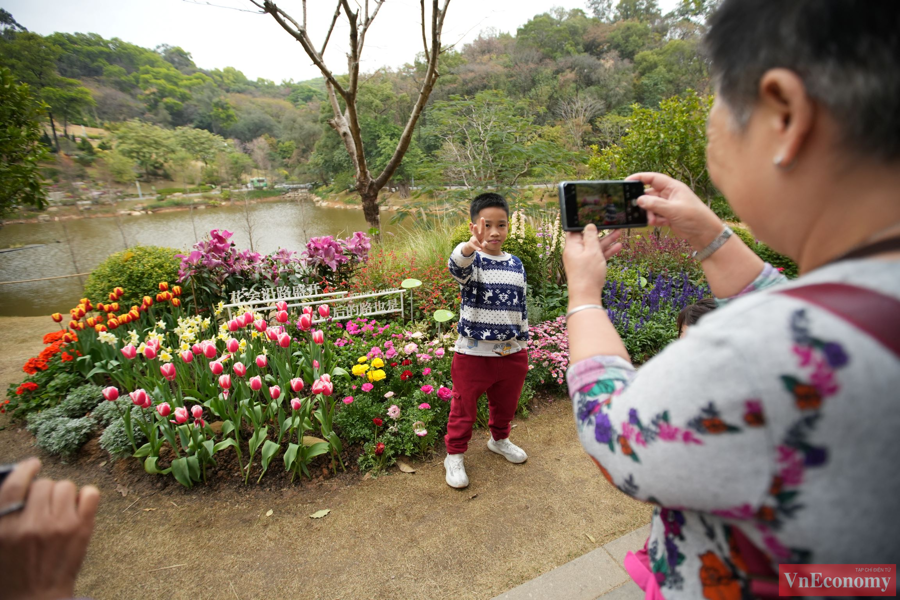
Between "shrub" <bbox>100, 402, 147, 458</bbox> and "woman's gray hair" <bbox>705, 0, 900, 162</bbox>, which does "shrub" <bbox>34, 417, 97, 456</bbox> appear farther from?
"woman's gray hair" <bbox>705, 0, 900, 162</bbox>

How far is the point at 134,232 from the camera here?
34.3 ft

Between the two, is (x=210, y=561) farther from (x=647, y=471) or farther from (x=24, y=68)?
(x=24, y=68)

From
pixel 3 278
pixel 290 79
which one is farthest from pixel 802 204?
pixel 290 79

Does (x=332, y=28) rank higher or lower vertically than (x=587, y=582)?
higher

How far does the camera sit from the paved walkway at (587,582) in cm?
168

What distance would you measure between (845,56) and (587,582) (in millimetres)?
1998

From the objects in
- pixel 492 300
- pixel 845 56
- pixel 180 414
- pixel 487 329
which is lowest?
pixel 180 414

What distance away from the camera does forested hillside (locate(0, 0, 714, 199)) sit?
8109 mm

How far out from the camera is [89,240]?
397 inches

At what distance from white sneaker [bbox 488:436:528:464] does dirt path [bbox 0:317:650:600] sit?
63 mm

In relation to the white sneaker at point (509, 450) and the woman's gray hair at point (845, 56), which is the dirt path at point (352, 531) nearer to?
the white sneaker at point (509, 450)

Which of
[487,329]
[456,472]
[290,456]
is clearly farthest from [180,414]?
[487,329]

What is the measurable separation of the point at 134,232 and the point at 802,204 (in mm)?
13373

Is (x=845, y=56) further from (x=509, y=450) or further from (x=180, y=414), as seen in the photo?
(x=180, y=414)
